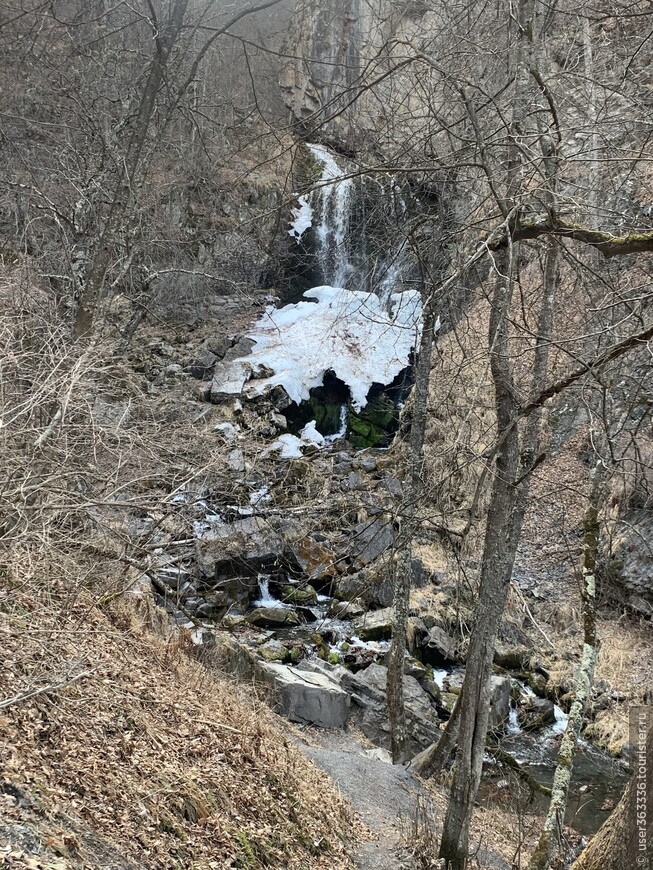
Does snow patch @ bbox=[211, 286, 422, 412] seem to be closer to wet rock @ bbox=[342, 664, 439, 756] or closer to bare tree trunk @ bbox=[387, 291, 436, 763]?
wet rock @ bbox=[342, 664, 439, 756]

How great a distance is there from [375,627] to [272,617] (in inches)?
70.9

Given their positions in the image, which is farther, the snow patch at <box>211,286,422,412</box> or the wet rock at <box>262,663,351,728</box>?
the snow patch at <box>211,286,422,412</box>

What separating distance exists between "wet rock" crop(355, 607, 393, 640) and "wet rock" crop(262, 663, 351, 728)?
2.42m

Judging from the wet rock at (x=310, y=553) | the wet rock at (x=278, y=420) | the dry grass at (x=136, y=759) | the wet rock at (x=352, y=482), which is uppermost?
the wet rock at (x=278, y=420)

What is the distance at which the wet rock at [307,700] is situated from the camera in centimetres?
804

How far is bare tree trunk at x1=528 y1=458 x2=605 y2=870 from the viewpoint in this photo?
438cm

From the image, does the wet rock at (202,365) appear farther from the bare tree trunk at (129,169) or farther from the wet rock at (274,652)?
the bare tree trunk at (129,169)

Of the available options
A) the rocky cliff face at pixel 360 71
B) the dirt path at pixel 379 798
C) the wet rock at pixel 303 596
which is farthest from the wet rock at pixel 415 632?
the rocky cliff face at pixel 360 71

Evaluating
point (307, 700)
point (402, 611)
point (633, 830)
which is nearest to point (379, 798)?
point (402, 611)

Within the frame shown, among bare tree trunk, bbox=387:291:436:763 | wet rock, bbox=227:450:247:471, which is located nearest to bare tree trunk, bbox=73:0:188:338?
bare tree trunk, bbox=387:291:436:763

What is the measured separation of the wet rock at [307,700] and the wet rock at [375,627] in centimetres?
242

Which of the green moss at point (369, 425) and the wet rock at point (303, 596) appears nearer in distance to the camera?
the wet rock at point (303, 596)

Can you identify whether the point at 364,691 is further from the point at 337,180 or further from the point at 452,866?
the point at 337,180

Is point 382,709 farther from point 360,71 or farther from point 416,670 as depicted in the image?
point 360,71
